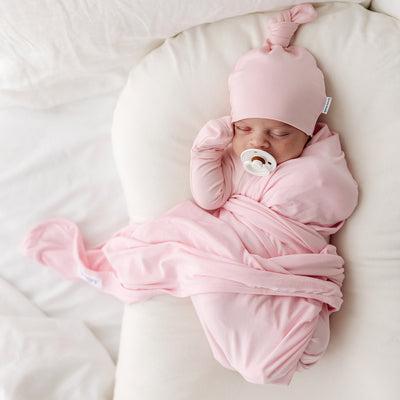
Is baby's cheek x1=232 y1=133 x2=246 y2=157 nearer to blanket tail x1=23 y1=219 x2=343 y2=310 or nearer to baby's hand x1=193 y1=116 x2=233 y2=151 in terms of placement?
baby's hand x1=193 y1=116 x2=233 y2=151

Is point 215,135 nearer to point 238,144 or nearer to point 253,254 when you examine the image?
point 238,144

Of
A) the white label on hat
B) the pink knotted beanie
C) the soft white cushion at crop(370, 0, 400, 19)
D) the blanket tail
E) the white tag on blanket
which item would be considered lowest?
the white tag on blanket

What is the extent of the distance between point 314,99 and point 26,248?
93 cm

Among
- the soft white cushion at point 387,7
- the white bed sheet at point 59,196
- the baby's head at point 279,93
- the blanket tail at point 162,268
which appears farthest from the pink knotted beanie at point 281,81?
the white bed sheet at point 59,196

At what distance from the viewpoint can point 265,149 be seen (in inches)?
40.8

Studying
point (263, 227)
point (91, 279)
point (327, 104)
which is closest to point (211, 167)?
point (263, 227)

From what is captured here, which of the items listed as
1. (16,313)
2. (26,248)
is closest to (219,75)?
(26,248)

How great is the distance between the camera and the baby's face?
1.02m

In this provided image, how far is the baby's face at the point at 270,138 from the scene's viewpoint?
1021 mm

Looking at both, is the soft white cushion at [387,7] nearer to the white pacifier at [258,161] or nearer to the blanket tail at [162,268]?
the white pacifier at [258,161]

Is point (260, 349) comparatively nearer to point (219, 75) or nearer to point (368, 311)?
point (368, 311)

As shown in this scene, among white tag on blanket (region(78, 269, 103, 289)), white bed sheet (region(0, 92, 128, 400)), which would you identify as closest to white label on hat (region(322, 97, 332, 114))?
white bed sheet (region(0, 92, 128, 400))

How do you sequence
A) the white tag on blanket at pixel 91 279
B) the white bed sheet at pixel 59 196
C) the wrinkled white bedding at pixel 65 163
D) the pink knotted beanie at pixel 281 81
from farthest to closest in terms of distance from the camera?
the white bed sheet at pixel 59 196 → the white tag on blanket at pixel 91 279 → the wrinkled white bedding at pixel 65 163 → the pink knotted beanie at pixel 281 81

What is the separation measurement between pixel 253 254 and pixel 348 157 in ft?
1.17
